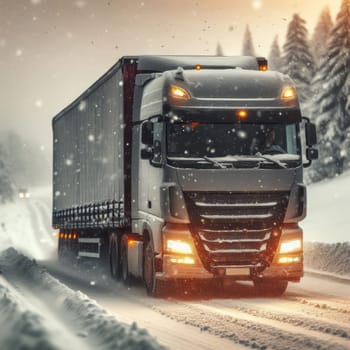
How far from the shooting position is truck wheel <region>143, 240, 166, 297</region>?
16.0 metres

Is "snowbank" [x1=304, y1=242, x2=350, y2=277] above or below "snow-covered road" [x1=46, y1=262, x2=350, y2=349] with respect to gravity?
below

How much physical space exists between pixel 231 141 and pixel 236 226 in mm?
1395

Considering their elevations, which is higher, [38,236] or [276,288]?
[276,288]

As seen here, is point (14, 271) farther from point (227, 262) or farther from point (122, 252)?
point (227, 262)

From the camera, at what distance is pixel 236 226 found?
15211 mm

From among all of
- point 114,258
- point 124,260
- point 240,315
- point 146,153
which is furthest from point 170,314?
point 114,258

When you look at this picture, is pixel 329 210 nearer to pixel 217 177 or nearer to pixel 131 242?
pixel 131 242

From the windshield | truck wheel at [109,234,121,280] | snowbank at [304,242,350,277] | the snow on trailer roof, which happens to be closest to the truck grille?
the windshield

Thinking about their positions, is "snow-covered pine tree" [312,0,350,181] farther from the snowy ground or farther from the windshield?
the windshield

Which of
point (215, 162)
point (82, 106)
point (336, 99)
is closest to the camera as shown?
point (215, 162)

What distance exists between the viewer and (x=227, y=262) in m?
15.2

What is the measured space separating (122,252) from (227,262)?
4.48 m

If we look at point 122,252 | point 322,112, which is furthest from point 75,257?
point 322,112

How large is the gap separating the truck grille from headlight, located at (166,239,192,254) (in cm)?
17
